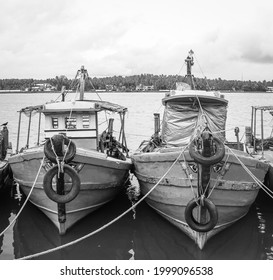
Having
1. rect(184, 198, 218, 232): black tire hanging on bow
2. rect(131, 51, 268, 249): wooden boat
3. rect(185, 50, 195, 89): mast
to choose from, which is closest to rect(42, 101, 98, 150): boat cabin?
rect(131, 51, 268, 249): wooden boat

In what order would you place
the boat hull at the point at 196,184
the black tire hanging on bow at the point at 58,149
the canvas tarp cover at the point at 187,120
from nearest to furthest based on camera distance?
1. the black tire hanging on bow at the point at 58,149
2. the boat hull at the point at 196,184
3. the canvas tarp cover at the point at 187,120

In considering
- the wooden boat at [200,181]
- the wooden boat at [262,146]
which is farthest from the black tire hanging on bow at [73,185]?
the wooden boat at [262,146]

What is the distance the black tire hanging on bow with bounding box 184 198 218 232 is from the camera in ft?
29.3

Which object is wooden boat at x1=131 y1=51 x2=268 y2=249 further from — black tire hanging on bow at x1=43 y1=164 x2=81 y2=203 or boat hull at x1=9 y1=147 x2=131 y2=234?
black tire hanging on bow at x1=43 y1=164 x2=81 y2=203

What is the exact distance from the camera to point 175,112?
40.8 ft

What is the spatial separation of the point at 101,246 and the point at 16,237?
2.73m

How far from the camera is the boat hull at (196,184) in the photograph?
31.0ft

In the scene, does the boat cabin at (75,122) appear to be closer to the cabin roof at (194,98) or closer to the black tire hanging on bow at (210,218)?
the cabin roof at (194,98)

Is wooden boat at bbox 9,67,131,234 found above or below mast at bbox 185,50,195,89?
below

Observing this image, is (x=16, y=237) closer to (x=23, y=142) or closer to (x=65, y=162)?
(x=65, y=162)

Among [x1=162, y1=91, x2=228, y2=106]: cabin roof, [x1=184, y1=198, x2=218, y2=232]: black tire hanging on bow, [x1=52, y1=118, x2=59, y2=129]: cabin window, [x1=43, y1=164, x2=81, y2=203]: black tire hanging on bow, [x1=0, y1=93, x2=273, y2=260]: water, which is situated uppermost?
[x1=162, y1=91, x2=228, y2=106]: cabin roof

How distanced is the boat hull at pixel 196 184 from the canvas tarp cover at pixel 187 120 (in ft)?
6.38

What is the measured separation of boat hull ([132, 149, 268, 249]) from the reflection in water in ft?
1.32
